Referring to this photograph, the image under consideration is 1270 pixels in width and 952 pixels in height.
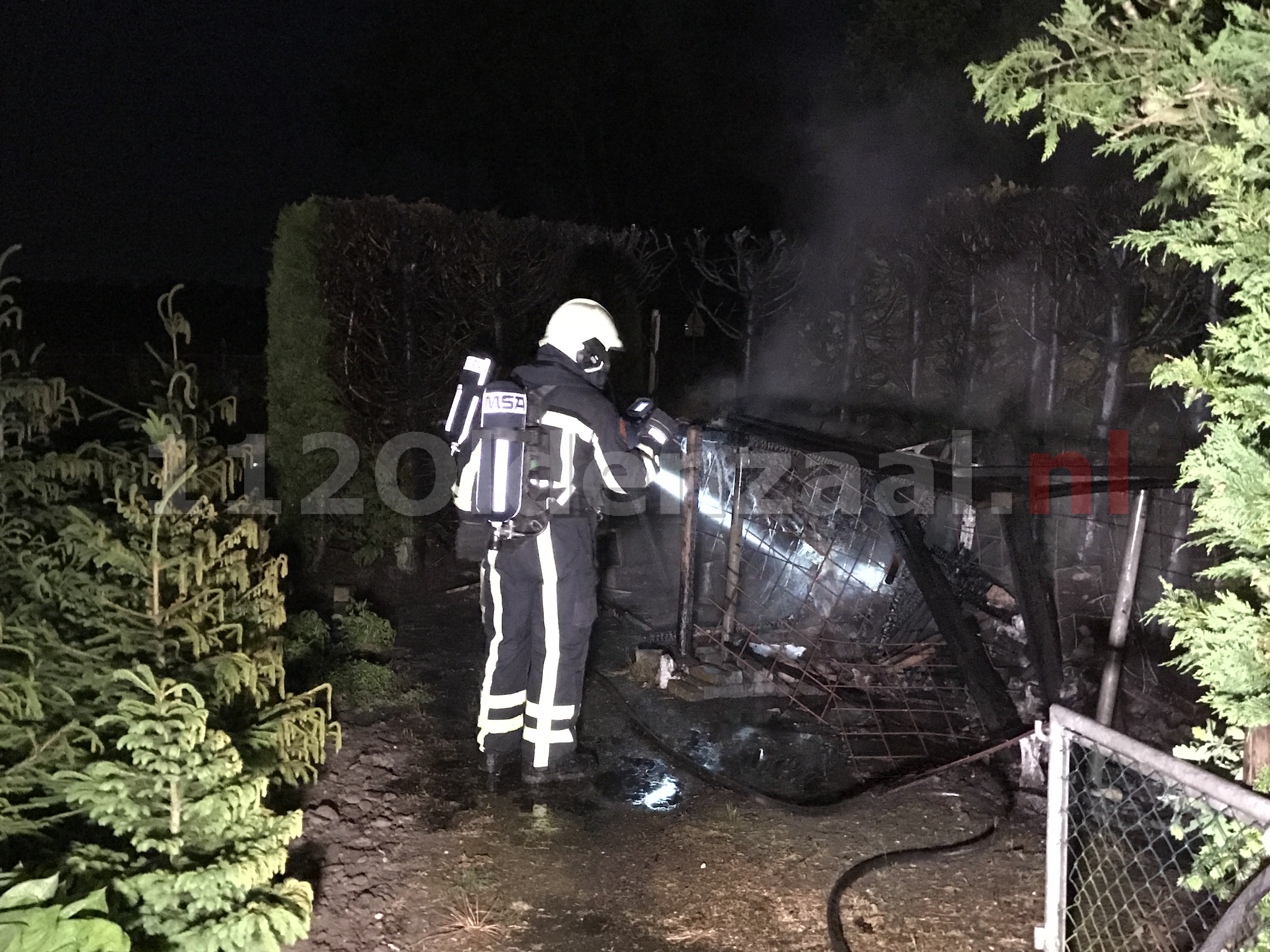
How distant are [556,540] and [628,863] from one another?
4.48 ft

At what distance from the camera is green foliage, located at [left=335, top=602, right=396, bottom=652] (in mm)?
6023

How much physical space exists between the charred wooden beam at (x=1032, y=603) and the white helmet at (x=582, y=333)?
1895 millimetres

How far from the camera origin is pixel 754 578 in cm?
621

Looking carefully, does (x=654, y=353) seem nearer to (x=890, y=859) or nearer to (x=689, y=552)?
(x=689, y=552)

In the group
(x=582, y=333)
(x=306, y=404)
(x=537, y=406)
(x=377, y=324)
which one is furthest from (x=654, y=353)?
(x=537, y=406)

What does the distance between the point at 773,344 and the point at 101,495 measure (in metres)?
10.1

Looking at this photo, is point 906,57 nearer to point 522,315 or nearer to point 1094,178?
point 1094,178

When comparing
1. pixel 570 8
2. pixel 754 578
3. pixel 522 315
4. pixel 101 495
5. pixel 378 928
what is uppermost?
pixel 570 8

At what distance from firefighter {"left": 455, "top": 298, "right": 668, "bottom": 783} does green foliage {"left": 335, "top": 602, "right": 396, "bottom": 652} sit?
1.92 meters

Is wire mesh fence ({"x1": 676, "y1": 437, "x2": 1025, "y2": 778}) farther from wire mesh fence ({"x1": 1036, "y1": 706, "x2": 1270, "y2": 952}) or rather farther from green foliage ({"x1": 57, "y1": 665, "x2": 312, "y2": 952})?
green foliage ({"x1": 57, "y1": 665, "x2": 312, "y2": 952})

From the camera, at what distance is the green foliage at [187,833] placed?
2275 mm

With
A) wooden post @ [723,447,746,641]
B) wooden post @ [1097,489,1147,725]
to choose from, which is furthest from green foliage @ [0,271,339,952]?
wooden post @ [1097,489,1147,725]

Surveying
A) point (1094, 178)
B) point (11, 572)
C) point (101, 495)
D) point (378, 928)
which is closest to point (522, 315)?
point (101, 495)

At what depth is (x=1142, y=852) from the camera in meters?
2.35
